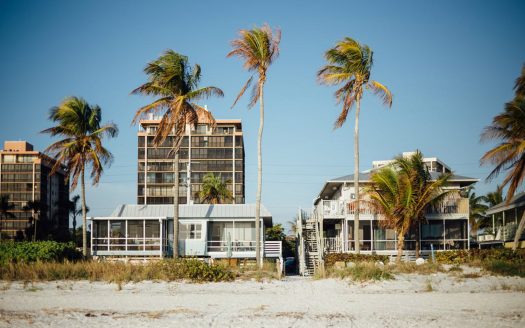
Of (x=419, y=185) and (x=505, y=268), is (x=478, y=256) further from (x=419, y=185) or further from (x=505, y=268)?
(x=419, y=185)

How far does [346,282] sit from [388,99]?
12117 mm

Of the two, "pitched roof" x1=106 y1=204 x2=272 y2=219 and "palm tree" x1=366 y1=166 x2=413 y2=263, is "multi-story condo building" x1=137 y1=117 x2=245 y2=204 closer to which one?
"pitched roof" x1=106 y1=204 x2=272 y2=219

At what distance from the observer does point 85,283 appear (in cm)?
2355

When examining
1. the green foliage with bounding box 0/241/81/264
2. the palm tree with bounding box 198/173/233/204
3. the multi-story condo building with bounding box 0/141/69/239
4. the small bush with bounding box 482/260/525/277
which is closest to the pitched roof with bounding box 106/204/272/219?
the green foliage with bounding box 0/241/81/264

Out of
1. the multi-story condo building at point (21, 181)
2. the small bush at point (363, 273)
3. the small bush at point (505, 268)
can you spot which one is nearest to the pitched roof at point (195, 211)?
the small bush at point (363, 273)

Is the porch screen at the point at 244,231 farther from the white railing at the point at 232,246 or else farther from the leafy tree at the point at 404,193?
the leafy tree at the point at 404,193

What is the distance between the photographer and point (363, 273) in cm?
2359

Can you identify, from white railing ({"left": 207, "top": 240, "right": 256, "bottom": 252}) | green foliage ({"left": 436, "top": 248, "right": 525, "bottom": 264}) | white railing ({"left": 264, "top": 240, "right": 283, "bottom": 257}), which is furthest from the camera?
white railing ({"left": 207, "top": 240, "right": 256, "bottom": 252})

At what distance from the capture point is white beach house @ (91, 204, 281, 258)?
125 ft

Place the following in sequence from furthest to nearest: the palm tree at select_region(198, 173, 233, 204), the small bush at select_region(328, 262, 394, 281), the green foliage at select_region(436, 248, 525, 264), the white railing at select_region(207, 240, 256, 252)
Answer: the palm tree at select_region(198, 173, 233, 204)
the white railing at select_region(207, 240, 256, 252)
the green foliage at select_region(436, 248, 525, 264)
the small bush at select_region(328, 262, 394, 281)

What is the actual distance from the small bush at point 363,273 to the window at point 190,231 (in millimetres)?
15946

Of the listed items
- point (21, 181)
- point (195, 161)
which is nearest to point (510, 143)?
point (195, 161)

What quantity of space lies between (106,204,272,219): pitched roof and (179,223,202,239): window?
0.63 metres

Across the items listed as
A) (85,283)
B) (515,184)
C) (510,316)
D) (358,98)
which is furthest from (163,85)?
(510,316)
